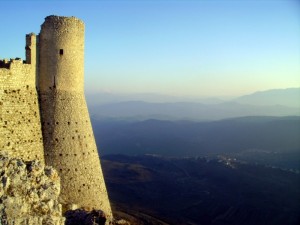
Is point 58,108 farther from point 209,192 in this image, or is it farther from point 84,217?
point 209,192

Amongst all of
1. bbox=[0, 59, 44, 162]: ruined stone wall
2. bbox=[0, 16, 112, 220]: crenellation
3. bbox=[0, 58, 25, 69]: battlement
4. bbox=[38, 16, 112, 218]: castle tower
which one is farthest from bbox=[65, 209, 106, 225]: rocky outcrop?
bbox=[0, 58, 25, 69]: battlement

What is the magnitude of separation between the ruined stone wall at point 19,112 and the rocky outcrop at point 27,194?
2717 mm

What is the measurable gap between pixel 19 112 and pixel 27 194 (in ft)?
17.7

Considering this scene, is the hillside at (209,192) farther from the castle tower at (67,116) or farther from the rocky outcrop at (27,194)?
the rocky outcrop at (27,194)

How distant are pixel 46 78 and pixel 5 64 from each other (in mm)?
2269

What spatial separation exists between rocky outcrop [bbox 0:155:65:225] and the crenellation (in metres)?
3.30

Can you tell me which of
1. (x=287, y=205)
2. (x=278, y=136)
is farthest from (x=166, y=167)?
(x=278, y=136)

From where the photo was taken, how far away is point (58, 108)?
19.8 metres

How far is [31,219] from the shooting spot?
13.3 m

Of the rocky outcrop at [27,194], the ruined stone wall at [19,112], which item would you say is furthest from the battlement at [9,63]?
the rocky outcrop at [27,194]

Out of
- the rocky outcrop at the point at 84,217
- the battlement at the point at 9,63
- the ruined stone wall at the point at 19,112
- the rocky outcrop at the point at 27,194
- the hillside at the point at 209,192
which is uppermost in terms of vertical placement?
the battlement at the point at 9,63

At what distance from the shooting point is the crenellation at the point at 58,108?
18281 mm

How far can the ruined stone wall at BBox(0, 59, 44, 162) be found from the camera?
17.2m

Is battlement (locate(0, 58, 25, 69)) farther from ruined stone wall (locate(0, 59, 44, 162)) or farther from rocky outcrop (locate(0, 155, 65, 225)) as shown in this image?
rocky outcrop (locate(0, 155, 65, 225))
